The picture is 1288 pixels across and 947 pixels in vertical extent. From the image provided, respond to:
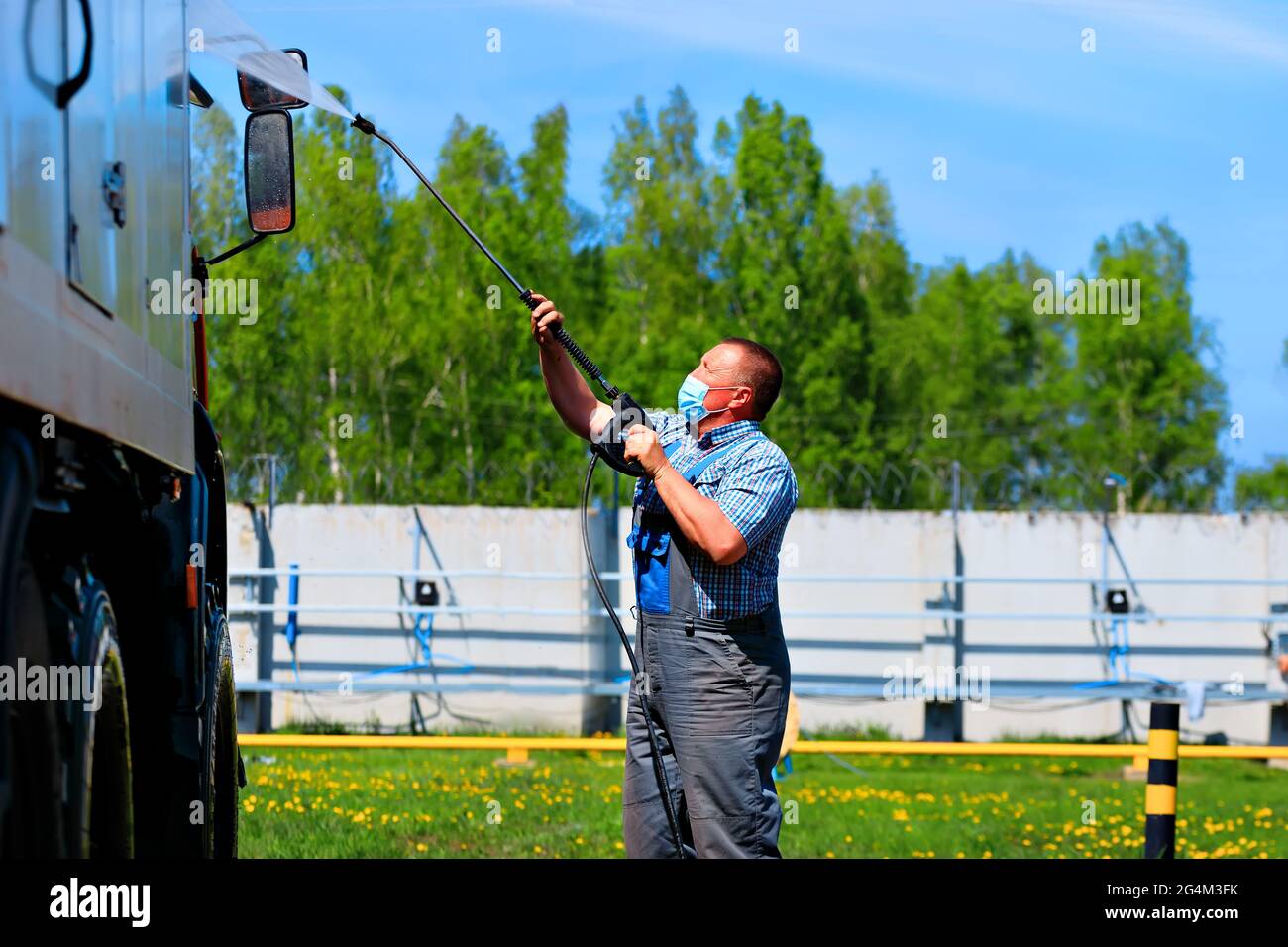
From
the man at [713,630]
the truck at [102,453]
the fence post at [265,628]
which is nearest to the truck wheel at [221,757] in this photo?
the truck at [102,453]

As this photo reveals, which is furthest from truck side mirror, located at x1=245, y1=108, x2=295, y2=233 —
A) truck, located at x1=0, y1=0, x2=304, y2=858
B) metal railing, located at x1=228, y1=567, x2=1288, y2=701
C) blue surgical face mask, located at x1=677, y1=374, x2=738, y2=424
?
metal railing, located at x1=228, y1=567, x2=1288, y2=701

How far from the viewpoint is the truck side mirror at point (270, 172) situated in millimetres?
4809

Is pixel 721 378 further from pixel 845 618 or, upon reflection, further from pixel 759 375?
pixel 845 618

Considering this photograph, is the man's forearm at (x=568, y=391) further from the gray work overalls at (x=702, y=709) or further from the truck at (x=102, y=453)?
the truck at (x=102, y=453)

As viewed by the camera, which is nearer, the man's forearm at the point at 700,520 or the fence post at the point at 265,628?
the man's forearm at the point at 700,520

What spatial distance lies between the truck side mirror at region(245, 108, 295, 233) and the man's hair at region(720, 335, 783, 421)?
4.78ft

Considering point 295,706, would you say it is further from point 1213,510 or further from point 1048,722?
point 1213,510

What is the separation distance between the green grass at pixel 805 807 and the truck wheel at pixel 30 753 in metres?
4.59

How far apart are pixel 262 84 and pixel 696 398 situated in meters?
1.76

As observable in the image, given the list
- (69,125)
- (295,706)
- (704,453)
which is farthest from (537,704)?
(69,125)

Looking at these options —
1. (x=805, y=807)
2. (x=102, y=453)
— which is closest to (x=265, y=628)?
(x=805, y=807)

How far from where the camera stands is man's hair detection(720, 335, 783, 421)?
174 inches

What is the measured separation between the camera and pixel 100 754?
2.86 m
